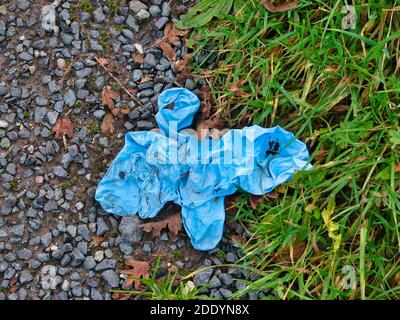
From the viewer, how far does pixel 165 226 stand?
3223 millimetres

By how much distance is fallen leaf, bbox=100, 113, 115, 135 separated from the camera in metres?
3.40

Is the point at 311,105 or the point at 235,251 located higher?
the point at 311,105

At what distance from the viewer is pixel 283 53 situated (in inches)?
131

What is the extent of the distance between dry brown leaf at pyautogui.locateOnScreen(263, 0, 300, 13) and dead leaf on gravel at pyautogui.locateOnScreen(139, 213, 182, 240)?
50.9 inches

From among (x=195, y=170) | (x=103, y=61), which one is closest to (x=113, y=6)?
(x=103, y=61)

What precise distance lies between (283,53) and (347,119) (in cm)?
54

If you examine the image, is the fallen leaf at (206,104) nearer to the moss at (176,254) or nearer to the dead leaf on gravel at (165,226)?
the dead leaf on gravel at (165,226)

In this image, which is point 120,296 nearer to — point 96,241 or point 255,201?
point 96,241

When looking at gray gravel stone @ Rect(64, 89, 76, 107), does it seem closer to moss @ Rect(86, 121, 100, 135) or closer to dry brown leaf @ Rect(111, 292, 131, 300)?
Result: moss @ Rect(86, 121, 100, 135)

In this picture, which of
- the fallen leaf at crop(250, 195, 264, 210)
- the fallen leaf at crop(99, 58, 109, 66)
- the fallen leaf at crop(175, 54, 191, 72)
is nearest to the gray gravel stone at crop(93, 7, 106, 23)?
the fallen leaf at crop(99, 58, 109, 66)

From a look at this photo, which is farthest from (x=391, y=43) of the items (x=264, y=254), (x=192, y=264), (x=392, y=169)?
(x=192, y=264)

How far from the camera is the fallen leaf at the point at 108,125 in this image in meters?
3.40

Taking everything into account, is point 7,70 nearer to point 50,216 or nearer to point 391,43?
point 50,216

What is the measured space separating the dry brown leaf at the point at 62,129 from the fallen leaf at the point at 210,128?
743 mm
